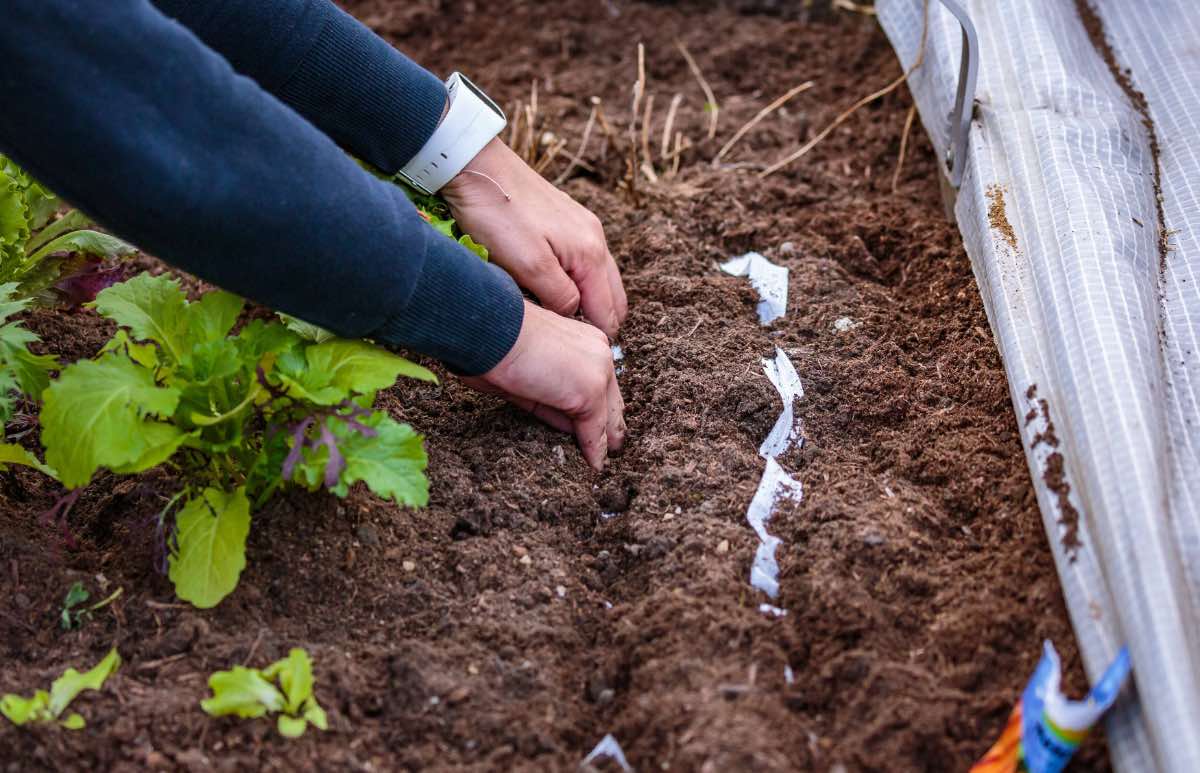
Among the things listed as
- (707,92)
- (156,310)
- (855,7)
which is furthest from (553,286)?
(855,7)

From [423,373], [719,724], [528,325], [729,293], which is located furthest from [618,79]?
[719,724]

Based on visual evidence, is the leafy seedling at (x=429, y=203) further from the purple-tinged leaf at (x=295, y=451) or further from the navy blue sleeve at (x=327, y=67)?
the purple-tinged leaf at (x=295, y=451)

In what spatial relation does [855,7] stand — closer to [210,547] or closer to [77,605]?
[210,547]

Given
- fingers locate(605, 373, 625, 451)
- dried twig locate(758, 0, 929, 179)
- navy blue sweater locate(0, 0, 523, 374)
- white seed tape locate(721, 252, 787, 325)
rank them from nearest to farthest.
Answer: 1. navy blue sweater locate(0, 0, 523, 374)
2. fingers locate(605, 373, 625, 451)
3. white seed tape locate(721, 252, 787, 325)
4. dried twig locate(758, 0, 929, 179)

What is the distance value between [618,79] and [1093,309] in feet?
6.63

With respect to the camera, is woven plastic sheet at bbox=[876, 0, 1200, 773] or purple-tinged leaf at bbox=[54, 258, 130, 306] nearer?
woven plastic sheet at bbox=[876, 0, 1200, 773]

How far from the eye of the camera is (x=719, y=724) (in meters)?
1.53

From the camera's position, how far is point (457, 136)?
2.13 meters

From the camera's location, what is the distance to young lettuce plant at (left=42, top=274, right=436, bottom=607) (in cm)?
162

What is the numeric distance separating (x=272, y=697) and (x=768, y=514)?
2.89 ft

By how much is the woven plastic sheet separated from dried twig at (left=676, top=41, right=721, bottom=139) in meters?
0.54

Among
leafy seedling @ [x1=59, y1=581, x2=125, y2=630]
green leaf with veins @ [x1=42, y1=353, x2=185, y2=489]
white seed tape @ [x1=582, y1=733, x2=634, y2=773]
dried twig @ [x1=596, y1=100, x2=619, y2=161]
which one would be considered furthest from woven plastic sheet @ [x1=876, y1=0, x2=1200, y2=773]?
leafy seedling @ [x1=59, y1=581, x2=125, y2=630]

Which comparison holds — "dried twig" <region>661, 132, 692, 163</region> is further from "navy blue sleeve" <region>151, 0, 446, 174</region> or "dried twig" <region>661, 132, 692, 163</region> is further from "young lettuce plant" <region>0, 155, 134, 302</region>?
"young lettuce plant" <region>0, 155, 134, 302</region>

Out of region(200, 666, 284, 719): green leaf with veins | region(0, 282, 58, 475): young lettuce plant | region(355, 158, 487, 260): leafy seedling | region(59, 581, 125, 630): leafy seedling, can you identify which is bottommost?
region(59, 581, 125, 630): leafy seedling
